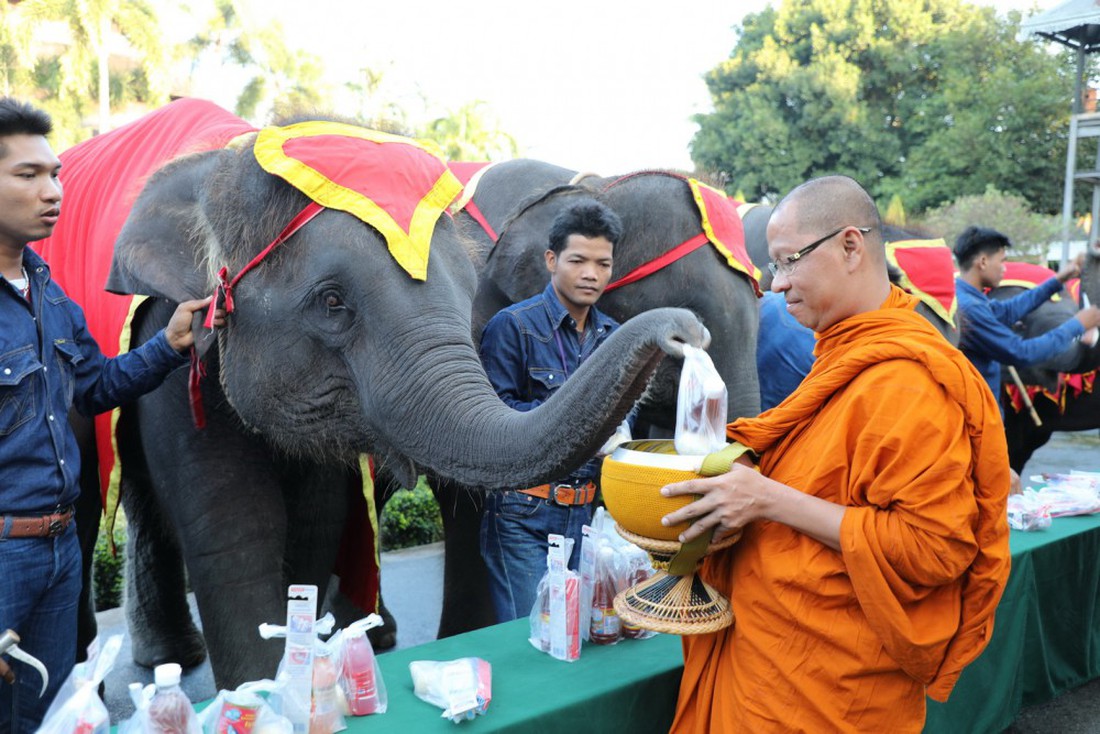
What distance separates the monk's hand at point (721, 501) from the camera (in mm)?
1802

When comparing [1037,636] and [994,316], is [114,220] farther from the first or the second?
[994,316]

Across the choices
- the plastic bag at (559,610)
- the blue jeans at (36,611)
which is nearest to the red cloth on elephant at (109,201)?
the blue jeans at (36,611)

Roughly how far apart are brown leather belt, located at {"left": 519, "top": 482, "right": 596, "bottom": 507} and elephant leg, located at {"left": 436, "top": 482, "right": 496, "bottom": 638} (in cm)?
111

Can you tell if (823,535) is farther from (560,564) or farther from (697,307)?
(697,307)

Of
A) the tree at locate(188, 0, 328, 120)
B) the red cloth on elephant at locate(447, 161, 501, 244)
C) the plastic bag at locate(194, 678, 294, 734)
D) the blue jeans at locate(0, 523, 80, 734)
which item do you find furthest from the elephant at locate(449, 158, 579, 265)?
the tree at locate(188, 0, 328, 120)

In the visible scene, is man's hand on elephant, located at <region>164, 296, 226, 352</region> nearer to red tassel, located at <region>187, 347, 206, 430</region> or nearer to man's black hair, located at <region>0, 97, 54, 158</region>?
red tassel, located at <region>187, 347, 206, 430</region>

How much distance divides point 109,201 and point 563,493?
2015mm

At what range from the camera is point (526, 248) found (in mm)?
4066

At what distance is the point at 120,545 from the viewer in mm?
6195

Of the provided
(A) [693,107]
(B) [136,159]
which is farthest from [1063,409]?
(A) [693,107]

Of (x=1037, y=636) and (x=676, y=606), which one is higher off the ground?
(x=676, y=606)

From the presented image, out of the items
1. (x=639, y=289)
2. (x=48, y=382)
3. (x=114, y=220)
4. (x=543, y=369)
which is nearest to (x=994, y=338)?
(x=639, y=289)

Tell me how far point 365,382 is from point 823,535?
136 cm

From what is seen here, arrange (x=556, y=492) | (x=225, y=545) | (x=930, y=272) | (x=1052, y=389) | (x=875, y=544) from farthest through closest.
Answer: (x=1052, y=389) < (x=930, y=272) < (x=556, y=492) < (x=225, y=545) < (x=875, y=544)
